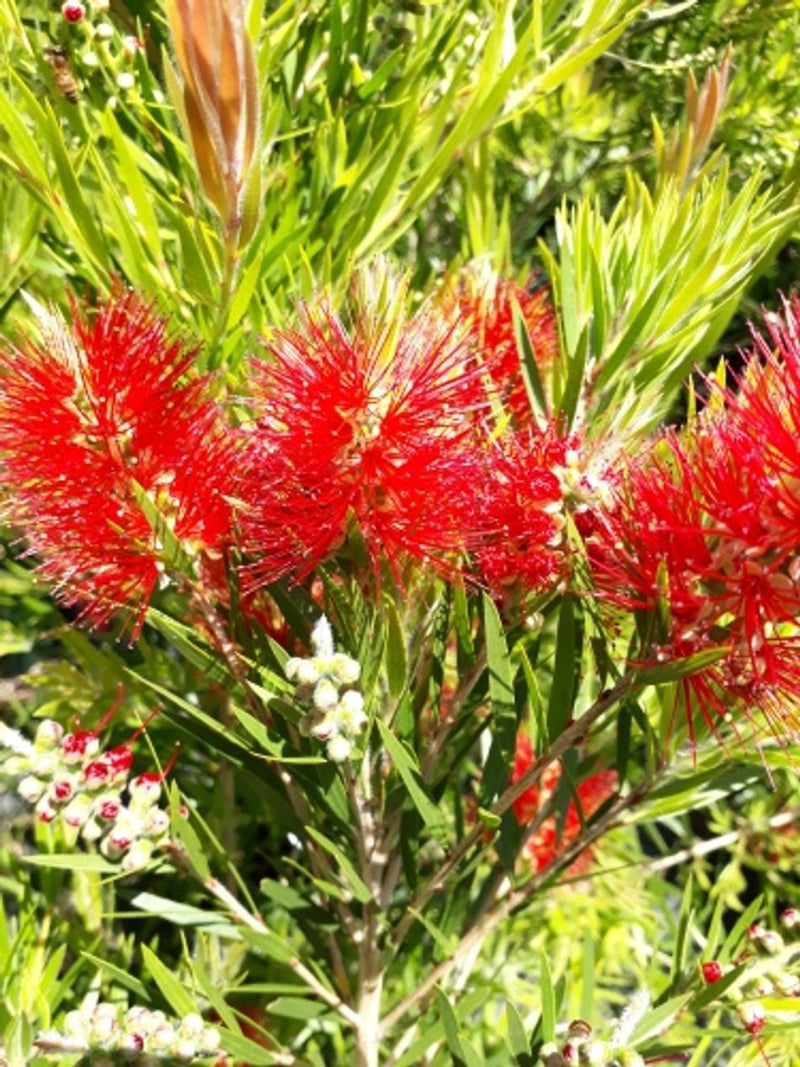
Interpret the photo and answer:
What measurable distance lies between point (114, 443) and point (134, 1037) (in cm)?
27

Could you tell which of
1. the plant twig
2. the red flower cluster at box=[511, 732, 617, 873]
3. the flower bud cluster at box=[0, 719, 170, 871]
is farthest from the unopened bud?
the red flower cluster at box=[511, 732, 617, 873]

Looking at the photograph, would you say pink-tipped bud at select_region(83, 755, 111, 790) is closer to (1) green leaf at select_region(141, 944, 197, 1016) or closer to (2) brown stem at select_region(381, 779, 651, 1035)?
(1) green leaf at select_region(141, 944, 197, 1016)

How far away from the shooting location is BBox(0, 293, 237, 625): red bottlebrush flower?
17.6 inches

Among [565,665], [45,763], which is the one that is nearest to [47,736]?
[45,763]

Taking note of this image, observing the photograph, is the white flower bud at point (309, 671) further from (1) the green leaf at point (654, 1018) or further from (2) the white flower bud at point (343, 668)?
(1) the green leaf at point (654, 1018)

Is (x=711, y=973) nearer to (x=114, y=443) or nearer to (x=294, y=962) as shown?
(x=294, y=962)

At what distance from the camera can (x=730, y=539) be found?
378 mm

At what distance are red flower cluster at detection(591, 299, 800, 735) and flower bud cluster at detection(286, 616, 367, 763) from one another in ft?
0.37

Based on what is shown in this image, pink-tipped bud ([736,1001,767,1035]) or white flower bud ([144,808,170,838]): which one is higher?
white flower bud ([144,808,170,838])

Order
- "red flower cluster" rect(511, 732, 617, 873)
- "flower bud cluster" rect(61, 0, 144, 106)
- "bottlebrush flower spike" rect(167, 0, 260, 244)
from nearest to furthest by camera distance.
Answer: "bottlebrush flower spike" rect(167, 0, 260, 244) → "flower bud cluster" rect(61, 0, 144, 106) → "red flower cluster" rect(511, 732, 617, 873)

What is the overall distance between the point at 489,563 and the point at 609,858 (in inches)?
21.2

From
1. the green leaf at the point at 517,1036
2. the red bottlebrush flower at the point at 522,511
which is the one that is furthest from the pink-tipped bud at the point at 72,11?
the green leaf at the point at 517,1036

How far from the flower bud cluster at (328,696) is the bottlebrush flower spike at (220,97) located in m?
0.19

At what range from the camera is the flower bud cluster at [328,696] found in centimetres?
40
